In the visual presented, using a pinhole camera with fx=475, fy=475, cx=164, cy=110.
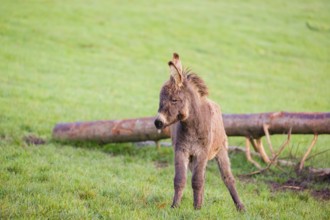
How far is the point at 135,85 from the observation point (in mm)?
24562

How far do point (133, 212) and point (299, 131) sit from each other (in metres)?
6.23

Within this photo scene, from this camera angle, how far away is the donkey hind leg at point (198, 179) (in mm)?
7793

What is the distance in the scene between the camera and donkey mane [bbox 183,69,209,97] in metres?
8.00

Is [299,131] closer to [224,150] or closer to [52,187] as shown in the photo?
[224,150]

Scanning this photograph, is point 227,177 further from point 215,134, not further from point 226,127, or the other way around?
point 226,127

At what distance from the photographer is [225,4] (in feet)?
155

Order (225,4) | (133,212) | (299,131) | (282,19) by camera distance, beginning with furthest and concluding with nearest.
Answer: (225,4) → (282,19) → (299,131) → (133,212)

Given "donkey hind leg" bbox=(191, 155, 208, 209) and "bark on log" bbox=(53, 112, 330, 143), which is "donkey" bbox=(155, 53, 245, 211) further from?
"bark on log" bbox=(53, 112, 330, 143)

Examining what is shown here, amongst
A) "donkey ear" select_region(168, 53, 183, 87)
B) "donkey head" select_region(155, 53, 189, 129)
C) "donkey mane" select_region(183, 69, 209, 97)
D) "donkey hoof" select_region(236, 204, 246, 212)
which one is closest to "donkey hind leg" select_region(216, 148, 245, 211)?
"donkey hoof" select_region(236, 204, 246, 212)

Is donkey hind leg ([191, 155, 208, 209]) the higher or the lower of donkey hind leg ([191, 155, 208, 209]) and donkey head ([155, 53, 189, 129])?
the lower

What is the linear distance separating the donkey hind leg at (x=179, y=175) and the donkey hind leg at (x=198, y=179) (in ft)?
0.62

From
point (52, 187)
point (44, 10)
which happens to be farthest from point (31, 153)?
point (44, 10)

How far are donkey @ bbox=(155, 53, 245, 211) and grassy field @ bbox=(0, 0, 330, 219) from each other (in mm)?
595

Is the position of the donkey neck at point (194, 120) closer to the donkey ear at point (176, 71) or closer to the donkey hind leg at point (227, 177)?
the donkey ear at point (176, 71)
